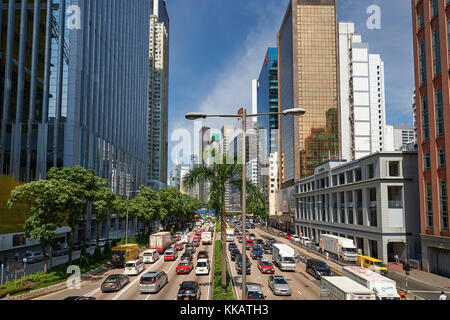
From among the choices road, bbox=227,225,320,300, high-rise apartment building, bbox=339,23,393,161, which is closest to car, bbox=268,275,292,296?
road, bbox=227,225,320,300

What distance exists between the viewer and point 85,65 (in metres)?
73.0

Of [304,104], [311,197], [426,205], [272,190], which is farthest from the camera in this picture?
[272,190]

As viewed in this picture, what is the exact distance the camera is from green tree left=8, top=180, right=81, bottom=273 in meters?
30.4

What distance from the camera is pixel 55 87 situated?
66.1 meters

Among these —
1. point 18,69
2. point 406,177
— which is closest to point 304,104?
point 406,177

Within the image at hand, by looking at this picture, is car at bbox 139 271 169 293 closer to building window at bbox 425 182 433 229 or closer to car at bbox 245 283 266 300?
car at bbox 245 283 266 300

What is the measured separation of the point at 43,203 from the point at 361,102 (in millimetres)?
102925

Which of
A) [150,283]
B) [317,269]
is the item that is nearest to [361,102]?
[317,269]

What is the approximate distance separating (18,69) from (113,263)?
4498 centimetres

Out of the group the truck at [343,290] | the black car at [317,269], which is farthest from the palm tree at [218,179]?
the black car at [317,269]

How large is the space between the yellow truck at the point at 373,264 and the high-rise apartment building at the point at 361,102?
229 ft

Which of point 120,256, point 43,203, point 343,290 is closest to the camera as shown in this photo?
point 343,290

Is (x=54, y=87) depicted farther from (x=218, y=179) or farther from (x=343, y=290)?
(x=343, y=290)
